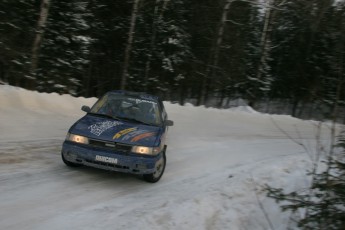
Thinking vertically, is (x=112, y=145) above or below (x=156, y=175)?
above

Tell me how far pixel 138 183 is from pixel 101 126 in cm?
134

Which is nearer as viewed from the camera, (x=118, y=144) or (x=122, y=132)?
(x=118, y=144)

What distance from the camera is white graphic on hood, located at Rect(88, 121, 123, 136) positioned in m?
7.94

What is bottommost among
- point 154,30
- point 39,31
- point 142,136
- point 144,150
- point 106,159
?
point 106,159

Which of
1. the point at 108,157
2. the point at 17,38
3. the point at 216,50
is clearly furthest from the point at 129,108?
the point at 216,50

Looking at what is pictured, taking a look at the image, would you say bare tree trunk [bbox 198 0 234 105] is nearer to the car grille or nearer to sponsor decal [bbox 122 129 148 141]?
sponsor decal [bbox 122 129 148 141]

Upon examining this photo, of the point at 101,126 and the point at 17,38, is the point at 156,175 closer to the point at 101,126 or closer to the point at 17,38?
the point at 101,126

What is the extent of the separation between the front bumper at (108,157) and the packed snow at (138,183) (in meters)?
0.40

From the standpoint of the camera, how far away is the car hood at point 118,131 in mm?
7867

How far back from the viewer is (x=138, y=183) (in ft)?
27.7

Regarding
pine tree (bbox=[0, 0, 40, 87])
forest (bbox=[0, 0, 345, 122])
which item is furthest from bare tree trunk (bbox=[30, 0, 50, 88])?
forest (bbox=[0, 0, 345, 122])

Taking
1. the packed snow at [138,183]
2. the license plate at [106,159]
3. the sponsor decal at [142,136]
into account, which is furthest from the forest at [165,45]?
the license plate at [106,159]

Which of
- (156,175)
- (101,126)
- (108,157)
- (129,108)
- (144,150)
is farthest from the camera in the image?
(129,108)

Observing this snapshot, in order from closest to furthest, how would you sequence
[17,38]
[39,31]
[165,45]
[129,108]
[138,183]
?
[138,183], [129,108], [39,31], [17,38], [165,45]
